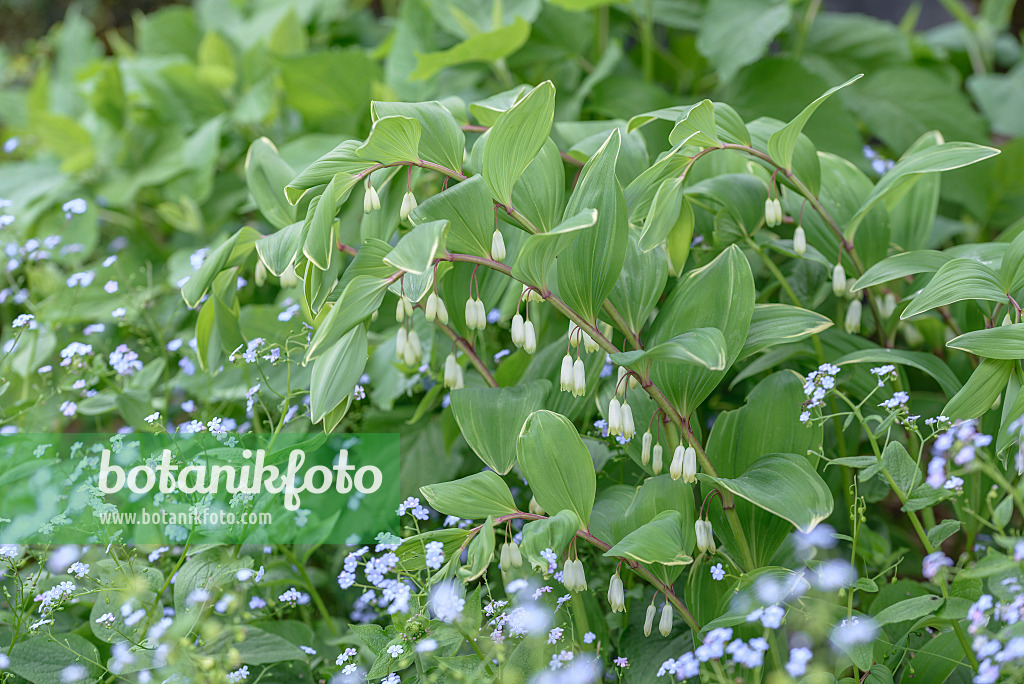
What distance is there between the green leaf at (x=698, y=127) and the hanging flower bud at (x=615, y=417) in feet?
1.07

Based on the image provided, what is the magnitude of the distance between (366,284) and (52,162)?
1.96 metres

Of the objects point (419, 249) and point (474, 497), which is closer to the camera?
point (419, 249)

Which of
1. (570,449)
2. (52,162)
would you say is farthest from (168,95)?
(570,449)

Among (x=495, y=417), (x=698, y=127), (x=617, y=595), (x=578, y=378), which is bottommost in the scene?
(x=617, y=595)

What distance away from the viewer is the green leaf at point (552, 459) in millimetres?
876

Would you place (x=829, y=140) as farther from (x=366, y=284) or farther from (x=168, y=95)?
(x=168, y=95)

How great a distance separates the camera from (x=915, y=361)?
1003 millimetres

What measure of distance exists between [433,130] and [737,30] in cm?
109

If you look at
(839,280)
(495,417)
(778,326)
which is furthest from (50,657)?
(839,280)

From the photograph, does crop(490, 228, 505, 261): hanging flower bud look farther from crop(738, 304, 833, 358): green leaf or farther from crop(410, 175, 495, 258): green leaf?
crop(738, 304, 833, 358): green leaf

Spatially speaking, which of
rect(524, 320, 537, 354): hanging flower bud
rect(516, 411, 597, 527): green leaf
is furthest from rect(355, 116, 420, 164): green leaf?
rect(516, 411, 597, 527): green leaf

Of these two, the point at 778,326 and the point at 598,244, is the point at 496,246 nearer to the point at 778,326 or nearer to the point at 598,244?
the point at 598,244

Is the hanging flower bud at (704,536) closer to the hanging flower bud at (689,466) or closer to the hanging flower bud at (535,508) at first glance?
the hanging flower bud at (689,466)

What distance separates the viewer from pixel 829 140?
1.67 metres
